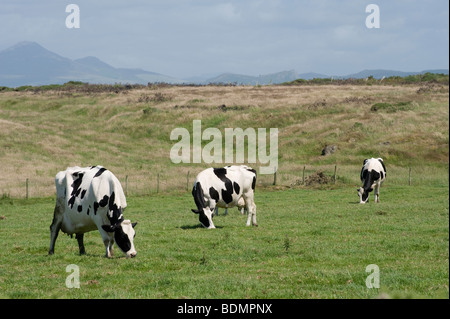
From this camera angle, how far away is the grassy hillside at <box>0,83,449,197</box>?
5272 centimetres

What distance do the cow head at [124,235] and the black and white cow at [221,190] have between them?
7.86m

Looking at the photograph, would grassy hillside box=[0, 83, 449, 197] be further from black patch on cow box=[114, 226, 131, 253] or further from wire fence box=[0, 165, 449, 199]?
black patch on cow box=[114, 226, 131, 253]

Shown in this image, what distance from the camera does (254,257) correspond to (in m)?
17.5

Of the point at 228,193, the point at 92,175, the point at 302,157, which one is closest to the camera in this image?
the point at 92,175

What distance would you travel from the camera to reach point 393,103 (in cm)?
7994

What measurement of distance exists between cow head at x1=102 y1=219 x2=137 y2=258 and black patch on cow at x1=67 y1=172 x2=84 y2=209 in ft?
6.05

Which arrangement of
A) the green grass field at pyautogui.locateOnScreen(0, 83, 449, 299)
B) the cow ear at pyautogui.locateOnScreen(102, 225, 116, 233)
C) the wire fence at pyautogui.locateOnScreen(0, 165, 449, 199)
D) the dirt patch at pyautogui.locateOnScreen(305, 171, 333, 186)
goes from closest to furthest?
the green grass field at pyautogui.locateOnScreen(0, 83, 449, 299) < the cow ear at pyautogui.locateOnScreen(102, 225, 116, 233) < the wire fence at pyautogui.locateOnScreen(0, 165, 449, 199) < the dirt patch at pyautogui.locateOnScreen(305, 171, 333, 186)

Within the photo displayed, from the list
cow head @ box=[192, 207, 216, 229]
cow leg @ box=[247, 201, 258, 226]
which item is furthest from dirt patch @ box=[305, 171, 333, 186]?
cow head @ box=[192, 207, 216, 229]

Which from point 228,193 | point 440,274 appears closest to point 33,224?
point 228,193

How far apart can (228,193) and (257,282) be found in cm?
1215

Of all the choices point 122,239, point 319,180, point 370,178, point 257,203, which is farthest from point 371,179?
point 122,239

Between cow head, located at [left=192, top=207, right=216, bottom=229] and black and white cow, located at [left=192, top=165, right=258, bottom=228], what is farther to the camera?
black and white cow, located at [left=192, top=165, right=258, bottom=228]

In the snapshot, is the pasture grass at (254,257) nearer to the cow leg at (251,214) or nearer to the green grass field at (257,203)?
the green grass field at (257,203)
